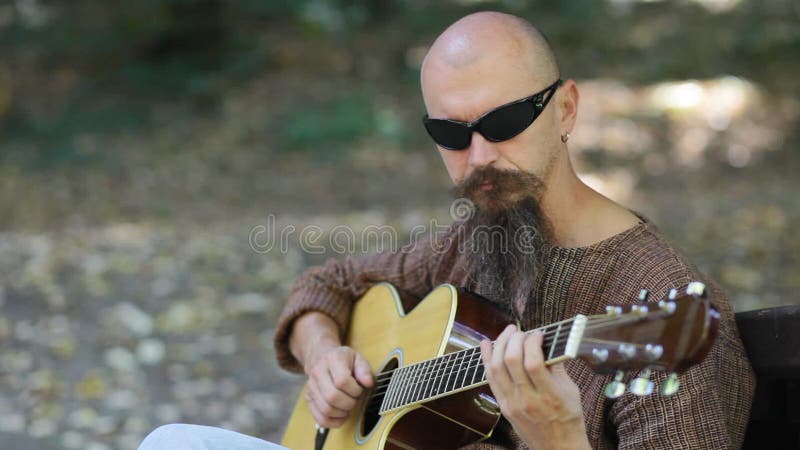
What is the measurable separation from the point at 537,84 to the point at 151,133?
355 inches

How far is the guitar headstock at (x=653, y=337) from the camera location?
1.65 m

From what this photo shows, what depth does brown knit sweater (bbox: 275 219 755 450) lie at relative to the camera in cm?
195

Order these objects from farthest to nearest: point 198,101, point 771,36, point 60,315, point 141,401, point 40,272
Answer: point 198,101 < point 771,36 < point 40,272 < point 60,315 < point 141,401

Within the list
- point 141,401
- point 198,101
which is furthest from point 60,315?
point 198,101

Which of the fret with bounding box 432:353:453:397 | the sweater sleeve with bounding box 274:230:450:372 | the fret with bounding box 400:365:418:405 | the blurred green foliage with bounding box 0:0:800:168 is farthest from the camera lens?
the blurred green foliage with bounding box 0:0:800:168

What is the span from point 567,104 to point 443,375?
81 centimetres

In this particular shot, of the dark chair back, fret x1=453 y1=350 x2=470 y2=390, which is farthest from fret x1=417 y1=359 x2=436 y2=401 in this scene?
the dark chair back

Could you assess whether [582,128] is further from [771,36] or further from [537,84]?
[537,84]

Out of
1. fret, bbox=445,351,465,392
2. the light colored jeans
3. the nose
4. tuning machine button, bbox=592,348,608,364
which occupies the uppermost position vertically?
the nose

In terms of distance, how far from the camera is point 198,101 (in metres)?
11.3

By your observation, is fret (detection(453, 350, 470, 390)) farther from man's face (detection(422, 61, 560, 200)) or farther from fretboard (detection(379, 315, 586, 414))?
man's face (detection(422, 61, 560, 200))

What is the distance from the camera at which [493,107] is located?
2.37m

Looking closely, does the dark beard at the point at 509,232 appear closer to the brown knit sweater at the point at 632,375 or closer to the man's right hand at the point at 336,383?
the brown knit sweater at the point at 632,375

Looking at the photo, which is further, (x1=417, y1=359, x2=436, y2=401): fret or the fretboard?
(x1=417, y1=359, x2=436, y2=401): fret
